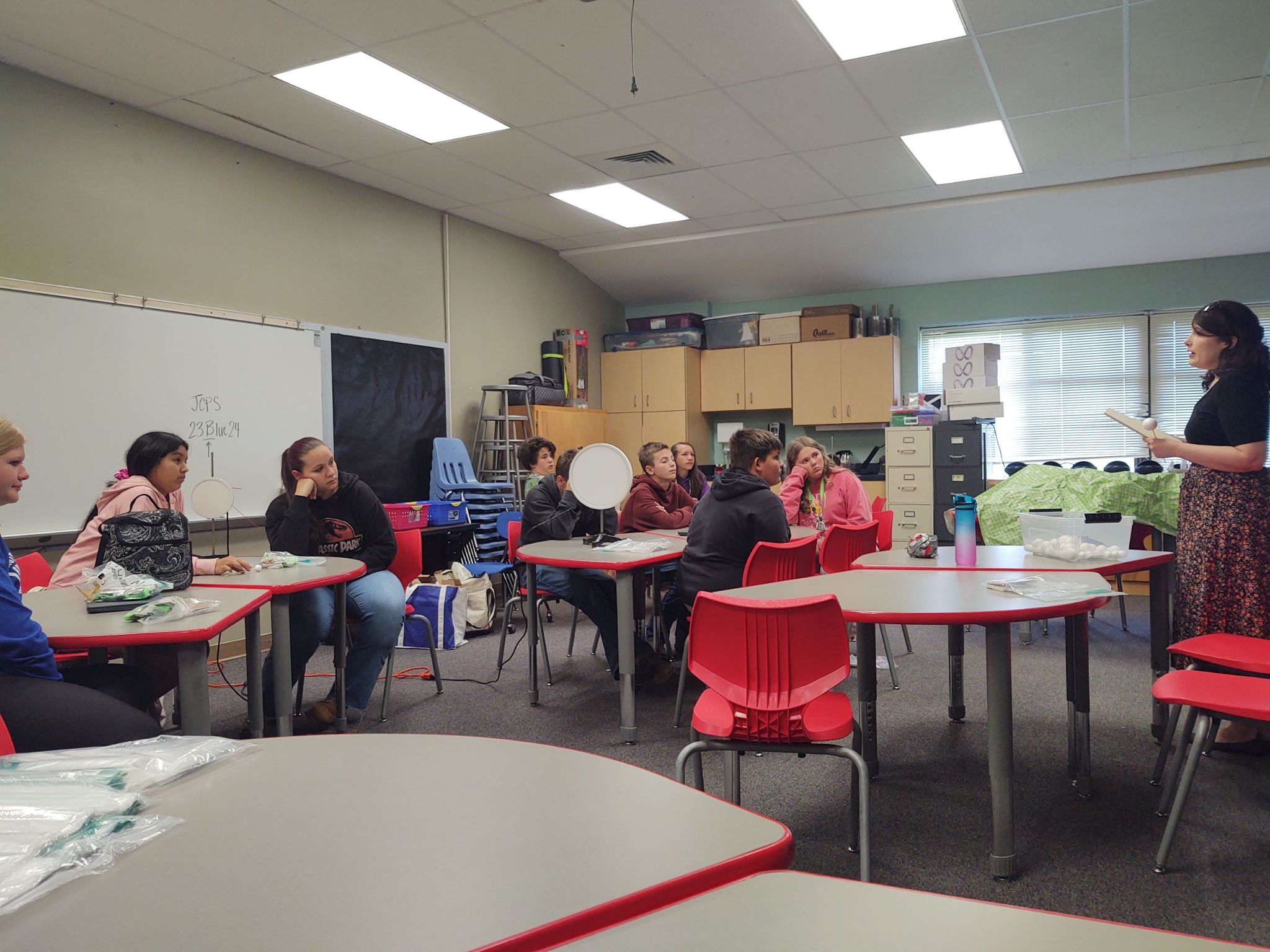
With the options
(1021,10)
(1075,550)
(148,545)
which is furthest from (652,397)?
(148,545)

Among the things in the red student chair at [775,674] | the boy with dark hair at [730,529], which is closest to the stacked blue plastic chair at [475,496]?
the boy with dark hair at [730,529]

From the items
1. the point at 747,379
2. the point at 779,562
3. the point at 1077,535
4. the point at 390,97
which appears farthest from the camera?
the point at 747,379

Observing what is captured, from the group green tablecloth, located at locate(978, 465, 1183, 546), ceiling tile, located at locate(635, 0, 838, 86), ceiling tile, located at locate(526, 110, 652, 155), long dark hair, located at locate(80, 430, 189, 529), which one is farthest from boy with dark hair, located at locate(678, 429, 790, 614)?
green tablecloth, located at locate(978, 465, 1183, 546)

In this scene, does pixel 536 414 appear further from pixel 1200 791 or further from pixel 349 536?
pixel 1200 791

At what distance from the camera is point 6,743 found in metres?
1.09

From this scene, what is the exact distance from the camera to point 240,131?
14.2ft

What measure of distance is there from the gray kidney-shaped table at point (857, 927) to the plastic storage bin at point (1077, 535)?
92.5 inches

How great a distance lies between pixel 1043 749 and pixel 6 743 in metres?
3.04

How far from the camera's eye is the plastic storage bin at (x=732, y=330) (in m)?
7.54

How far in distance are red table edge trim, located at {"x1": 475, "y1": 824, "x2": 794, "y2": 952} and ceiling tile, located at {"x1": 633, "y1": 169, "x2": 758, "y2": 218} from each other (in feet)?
15.9

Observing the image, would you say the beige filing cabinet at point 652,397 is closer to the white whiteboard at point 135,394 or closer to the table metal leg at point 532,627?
the white whiteboard at point 135,394

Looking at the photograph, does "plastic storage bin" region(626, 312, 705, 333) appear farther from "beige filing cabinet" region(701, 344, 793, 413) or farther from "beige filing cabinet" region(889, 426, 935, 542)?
"beige filing cabinet" region(889, 426, 935, 542)

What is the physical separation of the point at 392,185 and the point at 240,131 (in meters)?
1.08

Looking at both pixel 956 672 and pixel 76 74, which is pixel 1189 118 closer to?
pixel 956 672
